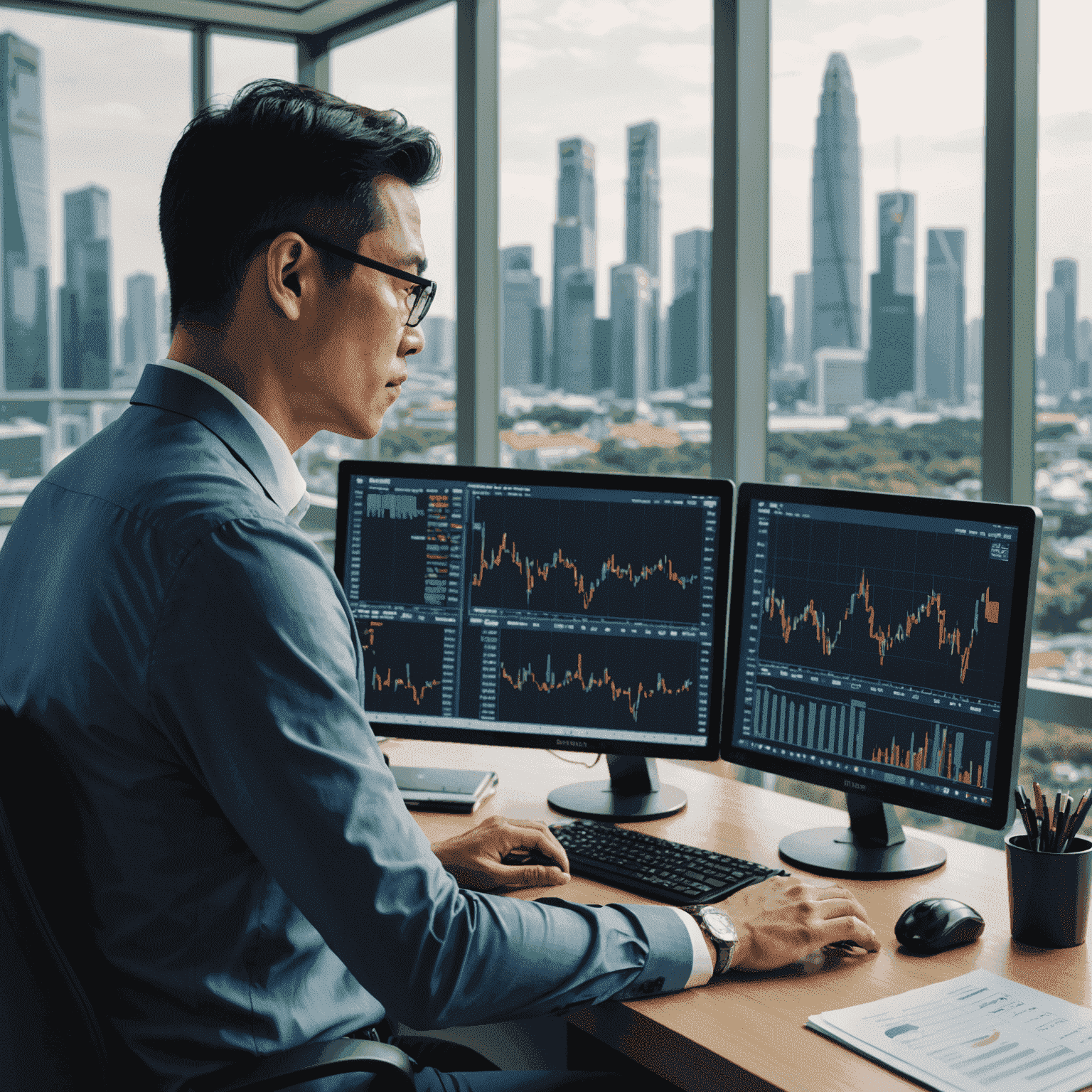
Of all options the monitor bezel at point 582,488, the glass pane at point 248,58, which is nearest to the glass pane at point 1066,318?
the monitor bezel at point 582,488

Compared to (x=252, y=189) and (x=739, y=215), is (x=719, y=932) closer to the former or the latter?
(x=252, y=189)

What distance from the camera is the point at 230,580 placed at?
3.14 feet

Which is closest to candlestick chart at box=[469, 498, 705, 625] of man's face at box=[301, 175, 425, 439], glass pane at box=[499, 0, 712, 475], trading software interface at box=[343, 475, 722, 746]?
trading software interface at box=[343, 475, 722, 746]

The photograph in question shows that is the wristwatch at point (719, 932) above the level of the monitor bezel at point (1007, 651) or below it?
below

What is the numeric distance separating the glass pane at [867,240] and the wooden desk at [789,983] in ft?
2.81

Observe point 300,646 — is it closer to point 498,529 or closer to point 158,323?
point 498,529

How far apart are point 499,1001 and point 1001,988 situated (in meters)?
0.54

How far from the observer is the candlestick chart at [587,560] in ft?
5.71

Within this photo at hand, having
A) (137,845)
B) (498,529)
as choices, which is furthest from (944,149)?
(137,845)

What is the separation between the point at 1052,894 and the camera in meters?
1.28

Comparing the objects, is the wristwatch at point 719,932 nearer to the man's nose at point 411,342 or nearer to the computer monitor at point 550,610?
the computer monitor at point 550,610

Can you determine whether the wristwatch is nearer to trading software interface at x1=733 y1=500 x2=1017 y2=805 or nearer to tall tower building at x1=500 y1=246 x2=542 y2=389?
trading software interface at x1=733 y1=500 x2=1017 y2=805

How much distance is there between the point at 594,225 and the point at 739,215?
43.6 inches

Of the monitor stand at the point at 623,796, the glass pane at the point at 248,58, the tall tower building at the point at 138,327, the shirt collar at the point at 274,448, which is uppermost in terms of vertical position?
the glass pane at the point at 248,58
